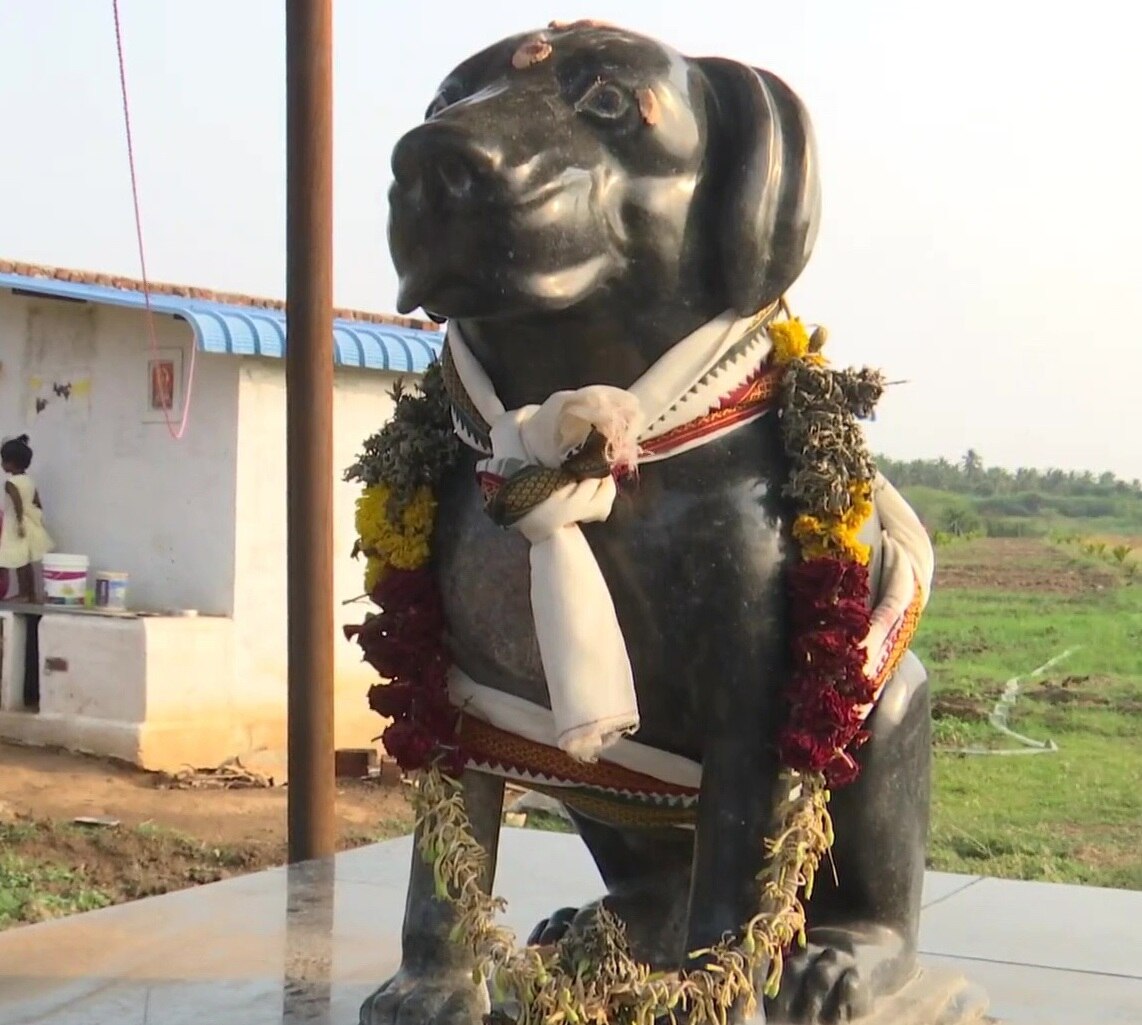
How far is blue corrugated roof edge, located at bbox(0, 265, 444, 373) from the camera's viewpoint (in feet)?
20.0

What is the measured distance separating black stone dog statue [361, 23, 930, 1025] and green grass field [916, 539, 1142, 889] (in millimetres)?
3299

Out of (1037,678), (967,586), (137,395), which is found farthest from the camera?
(967,586)

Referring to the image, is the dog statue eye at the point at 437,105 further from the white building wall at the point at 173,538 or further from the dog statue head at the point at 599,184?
the white building wall at the point at 173,538

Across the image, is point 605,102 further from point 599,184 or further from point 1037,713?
point 1037,713

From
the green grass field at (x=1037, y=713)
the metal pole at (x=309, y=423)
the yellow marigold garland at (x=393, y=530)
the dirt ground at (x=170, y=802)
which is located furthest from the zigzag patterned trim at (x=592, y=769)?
the dirt ground at (x=170, y=802)

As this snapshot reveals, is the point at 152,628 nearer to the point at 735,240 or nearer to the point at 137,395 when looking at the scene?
the point at 137,395

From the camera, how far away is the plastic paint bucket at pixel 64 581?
6461 millimetres

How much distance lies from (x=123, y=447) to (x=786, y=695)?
5.72 m

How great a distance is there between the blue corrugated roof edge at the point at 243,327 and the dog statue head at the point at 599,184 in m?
4.53

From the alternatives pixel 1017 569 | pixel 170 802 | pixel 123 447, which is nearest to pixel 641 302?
pixel 170 802

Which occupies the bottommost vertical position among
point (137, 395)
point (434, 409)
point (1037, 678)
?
point (1037, 678)

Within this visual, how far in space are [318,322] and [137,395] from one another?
4349 millimetres

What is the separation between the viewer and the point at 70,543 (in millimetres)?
6789

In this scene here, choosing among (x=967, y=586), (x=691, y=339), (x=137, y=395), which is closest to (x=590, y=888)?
(x=691, y=339)
